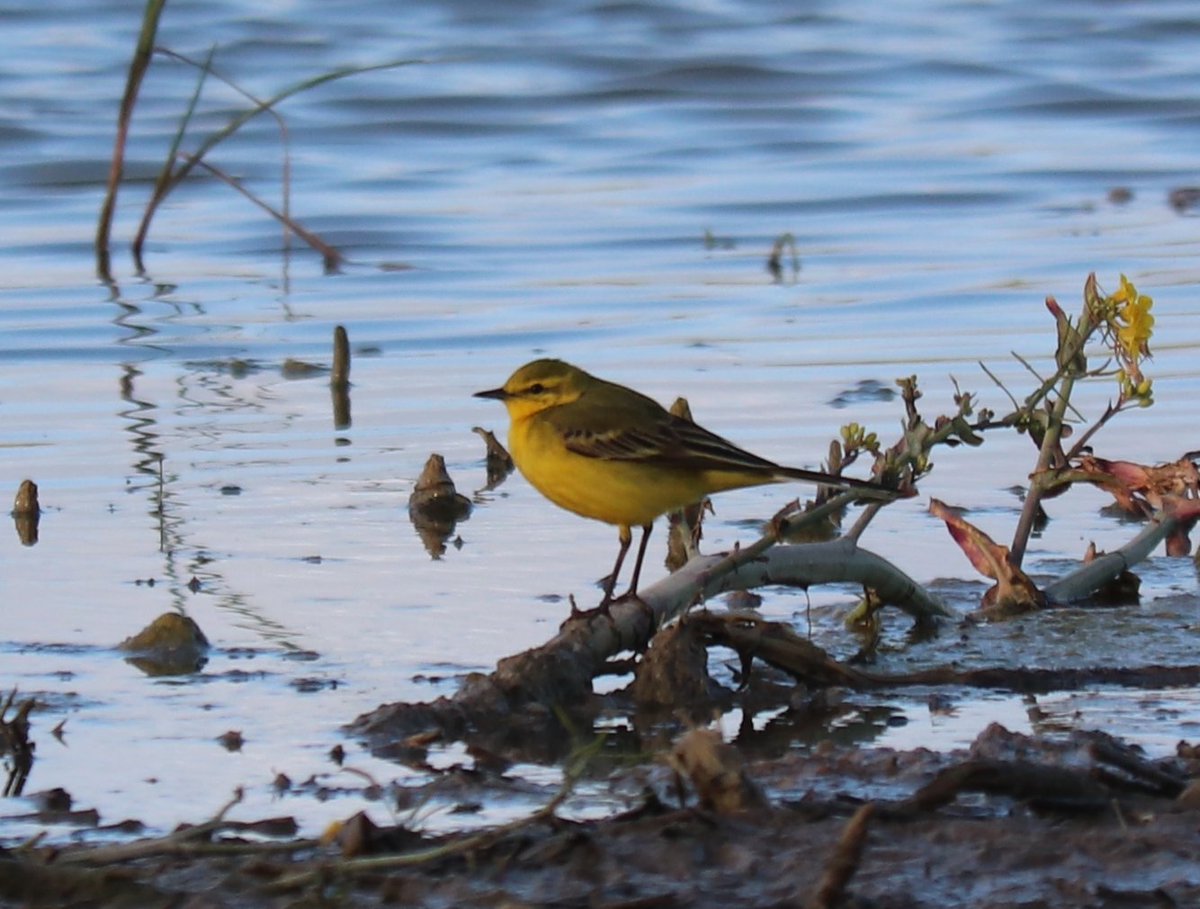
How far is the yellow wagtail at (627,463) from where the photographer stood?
618cm

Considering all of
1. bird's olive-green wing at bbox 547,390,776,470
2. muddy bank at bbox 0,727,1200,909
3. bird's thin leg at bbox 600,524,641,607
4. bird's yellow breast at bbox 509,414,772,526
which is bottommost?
muddy bank at bbox 0,727,1200,909

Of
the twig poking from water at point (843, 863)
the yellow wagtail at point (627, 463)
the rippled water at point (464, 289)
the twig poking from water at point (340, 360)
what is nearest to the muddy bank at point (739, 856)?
the twig poking from water at point (843, 863)

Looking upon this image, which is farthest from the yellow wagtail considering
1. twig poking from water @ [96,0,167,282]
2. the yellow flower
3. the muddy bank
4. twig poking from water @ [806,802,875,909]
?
twig poking from water @ [96,0,167,282]

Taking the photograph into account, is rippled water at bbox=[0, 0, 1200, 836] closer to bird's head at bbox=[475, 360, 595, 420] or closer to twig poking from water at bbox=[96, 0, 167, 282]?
twig poking from water at bbox=[96, 0, 167, 282]

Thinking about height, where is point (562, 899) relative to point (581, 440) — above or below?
below

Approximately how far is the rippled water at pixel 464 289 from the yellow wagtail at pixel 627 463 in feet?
1.28

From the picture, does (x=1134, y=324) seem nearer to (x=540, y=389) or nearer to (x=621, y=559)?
(x=621, y=559)

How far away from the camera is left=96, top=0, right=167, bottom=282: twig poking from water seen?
12.2 m

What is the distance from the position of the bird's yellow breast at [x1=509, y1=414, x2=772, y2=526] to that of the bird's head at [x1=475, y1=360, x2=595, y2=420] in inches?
11.1

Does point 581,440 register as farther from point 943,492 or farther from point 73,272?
point 73,272

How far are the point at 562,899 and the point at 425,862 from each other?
265mm

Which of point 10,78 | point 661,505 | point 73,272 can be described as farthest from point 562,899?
point 10,78

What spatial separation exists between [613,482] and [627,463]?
2.4 inches

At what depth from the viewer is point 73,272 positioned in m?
13.9
